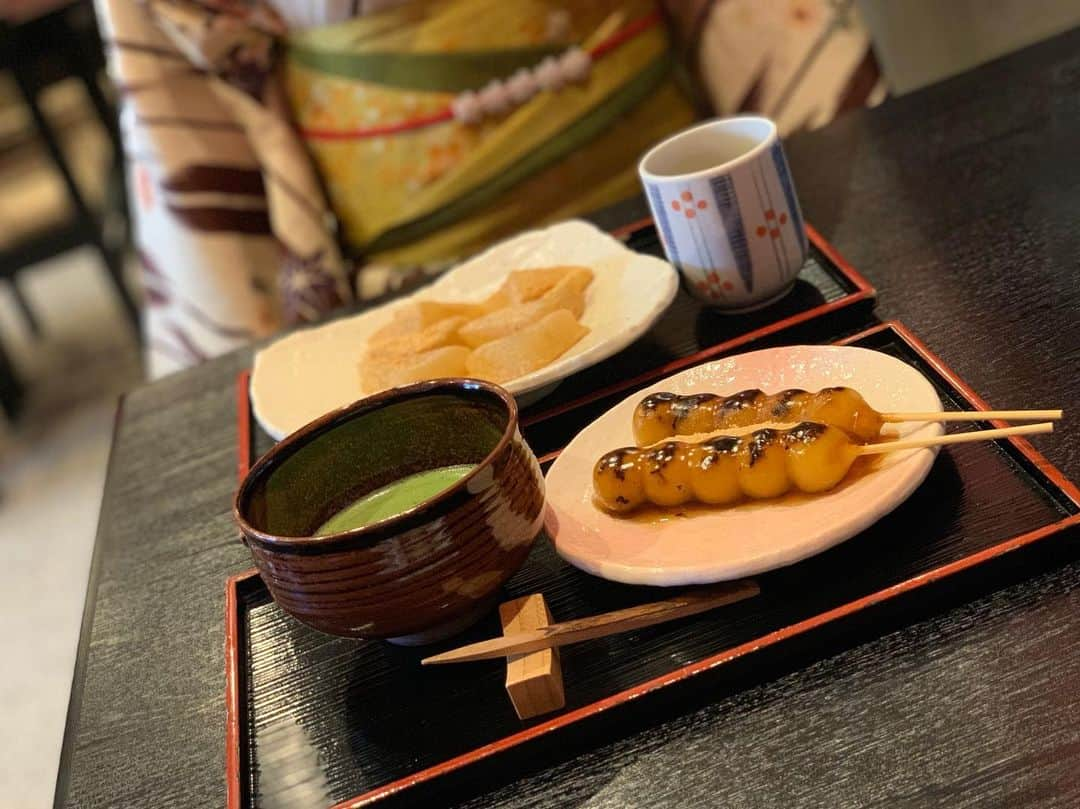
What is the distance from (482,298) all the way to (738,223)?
30 centimetres

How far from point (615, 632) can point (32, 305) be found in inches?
158

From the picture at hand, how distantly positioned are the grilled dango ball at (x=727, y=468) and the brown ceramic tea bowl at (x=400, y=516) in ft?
0.18

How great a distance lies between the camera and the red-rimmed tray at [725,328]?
0.92 meters

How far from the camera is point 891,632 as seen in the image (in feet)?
2.05

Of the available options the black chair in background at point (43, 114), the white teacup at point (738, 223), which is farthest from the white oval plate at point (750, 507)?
the black chair in background at point (43, 114)

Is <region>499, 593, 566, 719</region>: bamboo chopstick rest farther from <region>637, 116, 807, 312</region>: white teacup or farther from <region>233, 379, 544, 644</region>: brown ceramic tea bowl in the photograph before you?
<region>637, 116, 807, 312</region>: white teacup

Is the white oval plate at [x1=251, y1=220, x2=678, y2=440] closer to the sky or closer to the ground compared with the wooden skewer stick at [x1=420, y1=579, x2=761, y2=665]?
closer to the sky

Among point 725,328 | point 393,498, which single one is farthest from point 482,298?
point 393,498

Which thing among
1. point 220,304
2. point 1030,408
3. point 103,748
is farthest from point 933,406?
point 220,304

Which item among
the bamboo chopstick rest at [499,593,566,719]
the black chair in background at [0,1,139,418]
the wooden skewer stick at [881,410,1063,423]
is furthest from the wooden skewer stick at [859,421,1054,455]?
the black chair in background at [0,1,139,418]

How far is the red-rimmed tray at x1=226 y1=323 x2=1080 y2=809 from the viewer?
62cm

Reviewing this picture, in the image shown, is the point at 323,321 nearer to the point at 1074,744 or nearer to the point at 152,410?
the point at 152,410

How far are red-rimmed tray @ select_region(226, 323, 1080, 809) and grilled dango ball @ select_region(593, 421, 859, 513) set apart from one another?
0.05 metres

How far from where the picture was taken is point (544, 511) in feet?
2.40
